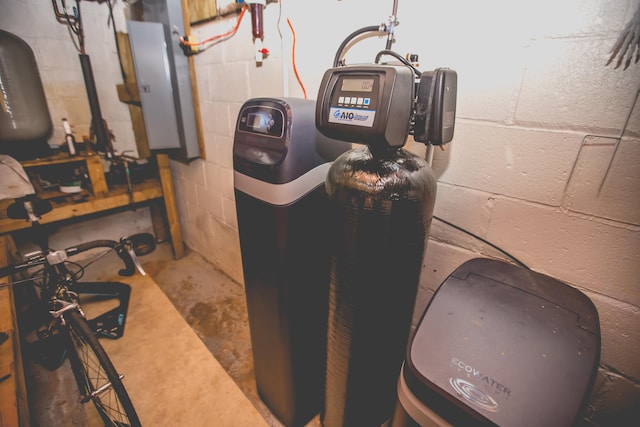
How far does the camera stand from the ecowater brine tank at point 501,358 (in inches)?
20.6

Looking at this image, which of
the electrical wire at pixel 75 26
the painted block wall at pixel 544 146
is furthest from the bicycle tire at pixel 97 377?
the electrical wire at pixel 75 26

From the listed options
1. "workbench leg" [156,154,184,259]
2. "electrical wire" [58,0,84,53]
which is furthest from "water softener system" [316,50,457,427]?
"electrical wire" [58,0,84,53]

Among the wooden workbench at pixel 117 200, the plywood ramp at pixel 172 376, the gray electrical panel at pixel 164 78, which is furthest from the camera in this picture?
the wooden workbench at pixel 117 200

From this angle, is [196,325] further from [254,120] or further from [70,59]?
[70,59]

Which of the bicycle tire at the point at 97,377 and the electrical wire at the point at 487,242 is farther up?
the electrical wire at the point at 487,242

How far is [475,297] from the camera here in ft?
2.44

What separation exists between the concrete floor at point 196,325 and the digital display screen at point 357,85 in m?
1.25

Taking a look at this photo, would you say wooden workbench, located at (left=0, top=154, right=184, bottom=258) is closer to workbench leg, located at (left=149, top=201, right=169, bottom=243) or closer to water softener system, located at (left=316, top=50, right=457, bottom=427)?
workbench leg, located at (left=149, top=201, right=169, bottom=243)

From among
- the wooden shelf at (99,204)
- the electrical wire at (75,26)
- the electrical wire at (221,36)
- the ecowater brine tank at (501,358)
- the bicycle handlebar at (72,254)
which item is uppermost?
the electrical wire at (75,26)

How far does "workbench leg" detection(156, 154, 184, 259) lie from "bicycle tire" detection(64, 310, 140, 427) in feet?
4.30

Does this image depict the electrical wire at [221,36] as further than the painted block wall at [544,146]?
Yes

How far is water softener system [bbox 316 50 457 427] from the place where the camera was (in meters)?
0.66

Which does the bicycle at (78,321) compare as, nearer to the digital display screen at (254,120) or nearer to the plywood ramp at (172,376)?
the plywood ramp at (172,376)

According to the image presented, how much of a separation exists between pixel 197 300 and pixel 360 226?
185 cm
